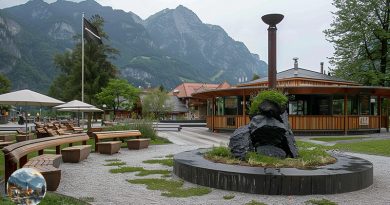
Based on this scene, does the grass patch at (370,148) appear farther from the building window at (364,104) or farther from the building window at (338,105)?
the building window at (364,104)

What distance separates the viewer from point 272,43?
1012 centimetres

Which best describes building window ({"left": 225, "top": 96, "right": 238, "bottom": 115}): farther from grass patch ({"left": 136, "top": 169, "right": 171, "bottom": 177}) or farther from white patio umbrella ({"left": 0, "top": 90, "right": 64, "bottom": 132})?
grass patch ({"left": 136, "top": 169, "right": 171, "bottom": 177})

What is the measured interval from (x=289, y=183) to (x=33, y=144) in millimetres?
5349

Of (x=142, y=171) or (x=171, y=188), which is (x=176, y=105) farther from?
(x=171, y=188)

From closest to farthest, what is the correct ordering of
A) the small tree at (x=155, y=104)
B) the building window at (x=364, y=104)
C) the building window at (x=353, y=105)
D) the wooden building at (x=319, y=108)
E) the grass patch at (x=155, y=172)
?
1. the grass patch at (x=155, y=172)
2. the wooden building at (x=319, y=108)
3. the building window at (x=353, y=105)
4. the building window at (x=364, y=104)
5. the small tree at (x=155, y=104)

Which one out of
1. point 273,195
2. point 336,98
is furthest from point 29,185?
point 336,98

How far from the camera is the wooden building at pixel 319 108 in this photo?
2231 centimetres

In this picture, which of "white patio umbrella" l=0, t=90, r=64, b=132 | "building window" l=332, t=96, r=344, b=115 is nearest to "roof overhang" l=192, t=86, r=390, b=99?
"building window" l=332, t=96, r=344, b=115

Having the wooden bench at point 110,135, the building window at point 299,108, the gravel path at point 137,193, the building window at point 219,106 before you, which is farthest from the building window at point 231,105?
the gravel path at point 137,193

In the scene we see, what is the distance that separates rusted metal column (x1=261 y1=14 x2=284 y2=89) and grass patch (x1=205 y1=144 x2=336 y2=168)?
2011mm

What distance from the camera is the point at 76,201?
5617mm

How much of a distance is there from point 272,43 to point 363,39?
1016 inches

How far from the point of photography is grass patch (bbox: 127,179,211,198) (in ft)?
22.2

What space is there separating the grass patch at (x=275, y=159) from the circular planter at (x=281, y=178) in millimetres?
380
